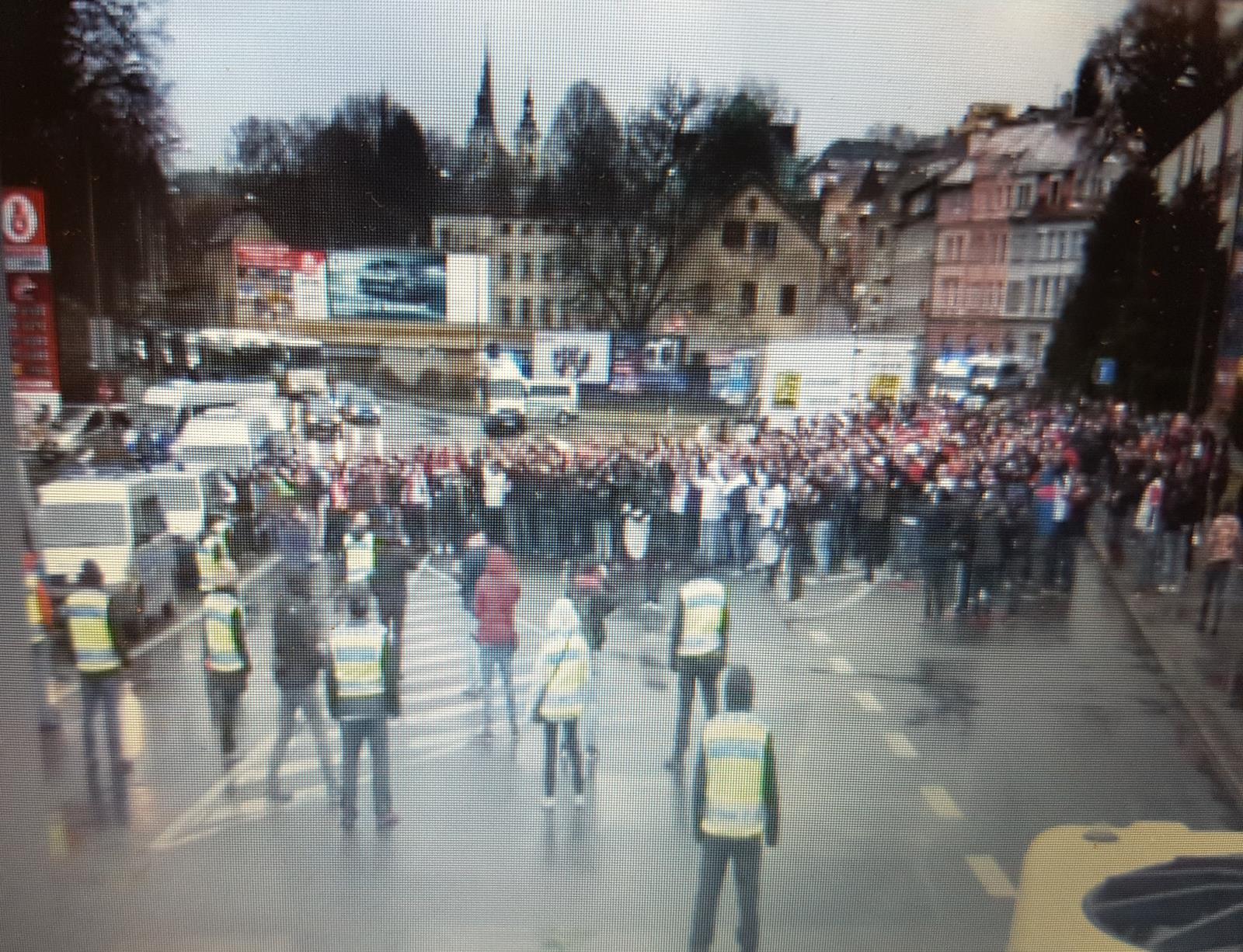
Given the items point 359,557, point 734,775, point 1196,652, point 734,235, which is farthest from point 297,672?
point 1196,652

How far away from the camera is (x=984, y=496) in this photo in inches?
55.0

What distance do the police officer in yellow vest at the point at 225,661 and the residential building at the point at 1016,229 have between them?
1.22 m

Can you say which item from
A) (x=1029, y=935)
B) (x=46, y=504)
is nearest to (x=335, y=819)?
(x=46, y=504)

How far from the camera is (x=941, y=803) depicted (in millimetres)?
1382

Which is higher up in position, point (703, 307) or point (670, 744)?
point (703, 307)

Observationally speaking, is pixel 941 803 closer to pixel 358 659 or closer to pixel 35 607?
pixel 358 659

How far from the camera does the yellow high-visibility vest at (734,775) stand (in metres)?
1.32

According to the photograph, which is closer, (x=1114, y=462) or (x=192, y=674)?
(x=192, y=674)

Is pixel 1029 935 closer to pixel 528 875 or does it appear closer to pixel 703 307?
pixel 528 875

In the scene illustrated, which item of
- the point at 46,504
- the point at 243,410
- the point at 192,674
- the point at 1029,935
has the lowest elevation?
the point at 1029,935

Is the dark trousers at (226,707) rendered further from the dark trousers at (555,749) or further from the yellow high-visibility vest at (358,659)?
the dark trousers at (555,749)

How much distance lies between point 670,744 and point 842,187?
0.95m

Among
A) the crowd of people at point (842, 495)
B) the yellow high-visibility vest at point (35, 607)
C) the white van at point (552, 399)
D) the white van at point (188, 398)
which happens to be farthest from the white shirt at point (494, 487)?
the yellow high-visibility vest at point (35, 607)

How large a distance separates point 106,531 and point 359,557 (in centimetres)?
37
